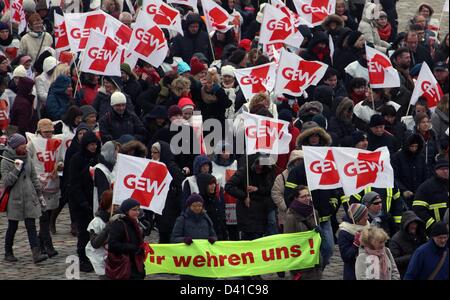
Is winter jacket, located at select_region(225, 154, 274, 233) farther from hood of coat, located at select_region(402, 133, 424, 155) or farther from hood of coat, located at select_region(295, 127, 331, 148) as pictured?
hood of coat, located at select_region(402, 133, 424, 155)

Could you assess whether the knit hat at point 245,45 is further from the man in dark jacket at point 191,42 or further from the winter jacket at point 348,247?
the winter jacket at point 348,247

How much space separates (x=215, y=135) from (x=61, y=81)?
93.1 inches

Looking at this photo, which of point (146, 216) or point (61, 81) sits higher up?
point (61, 81)

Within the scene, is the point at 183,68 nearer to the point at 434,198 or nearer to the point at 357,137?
the point at 357,137

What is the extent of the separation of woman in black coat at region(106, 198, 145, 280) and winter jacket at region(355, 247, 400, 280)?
2290mm

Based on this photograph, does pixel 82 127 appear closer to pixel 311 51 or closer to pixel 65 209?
pixel 65 209

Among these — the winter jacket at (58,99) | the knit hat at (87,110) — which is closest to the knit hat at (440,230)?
the knit hat at (87,110)

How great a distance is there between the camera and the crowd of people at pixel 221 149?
59.5 ft

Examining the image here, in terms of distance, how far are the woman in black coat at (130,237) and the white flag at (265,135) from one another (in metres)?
2.70

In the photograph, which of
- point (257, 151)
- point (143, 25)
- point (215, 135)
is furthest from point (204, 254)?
point (143, 25)

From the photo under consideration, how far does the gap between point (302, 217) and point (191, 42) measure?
9105 mm

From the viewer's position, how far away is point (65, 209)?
23344 mm

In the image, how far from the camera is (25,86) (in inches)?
936
